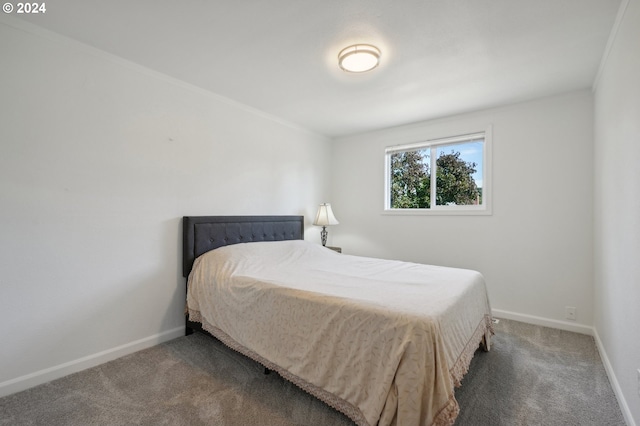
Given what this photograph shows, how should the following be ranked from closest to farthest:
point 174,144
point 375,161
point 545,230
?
point 174,144 < point 545,230 < point 375,161

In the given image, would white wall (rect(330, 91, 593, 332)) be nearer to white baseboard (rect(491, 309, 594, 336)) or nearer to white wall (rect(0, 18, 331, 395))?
white baseboard (rect(491, 309, 594, 336))

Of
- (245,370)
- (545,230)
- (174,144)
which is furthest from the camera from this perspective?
(545,230)

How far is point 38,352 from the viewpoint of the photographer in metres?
1.85

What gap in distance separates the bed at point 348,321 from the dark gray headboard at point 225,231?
0.01 meters

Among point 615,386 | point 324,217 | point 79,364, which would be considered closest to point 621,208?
point 615,386

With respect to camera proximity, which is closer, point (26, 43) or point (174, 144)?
point (26, 43)

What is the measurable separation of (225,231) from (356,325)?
6.09ft

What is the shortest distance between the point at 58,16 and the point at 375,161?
3.39 meters

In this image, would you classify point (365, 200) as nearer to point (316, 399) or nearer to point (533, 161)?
point (533, 161)

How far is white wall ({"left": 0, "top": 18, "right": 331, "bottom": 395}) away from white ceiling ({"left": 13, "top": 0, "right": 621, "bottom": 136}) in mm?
249

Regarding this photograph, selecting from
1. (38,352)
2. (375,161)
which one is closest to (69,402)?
(38,352)

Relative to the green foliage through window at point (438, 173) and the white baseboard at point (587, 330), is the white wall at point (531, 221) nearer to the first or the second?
the white baseboard at point (587, 330)

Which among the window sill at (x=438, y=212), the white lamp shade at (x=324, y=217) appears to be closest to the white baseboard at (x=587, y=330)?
the window sill at (x=438, y=212)

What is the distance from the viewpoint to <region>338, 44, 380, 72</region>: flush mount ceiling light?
78.1 inches
